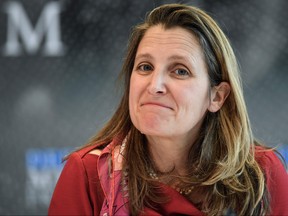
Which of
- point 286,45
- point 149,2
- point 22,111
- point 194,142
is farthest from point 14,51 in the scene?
point 286,45

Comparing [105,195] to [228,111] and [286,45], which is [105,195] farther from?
[286,45]

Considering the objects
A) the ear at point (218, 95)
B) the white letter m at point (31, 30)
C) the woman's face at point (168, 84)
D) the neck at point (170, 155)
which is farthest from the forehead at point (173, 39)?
the white letter m at point (31, 30)

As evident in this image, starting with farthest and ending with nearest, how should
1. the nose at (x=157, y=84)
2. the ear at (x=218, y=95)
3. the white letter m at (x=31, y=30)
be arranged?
the white letter m at (x=31, y=30) < the ear at (x=218, y=95) < the nose at (x=157, y=84)

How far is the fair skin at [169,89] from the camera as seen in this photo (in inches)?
51.8

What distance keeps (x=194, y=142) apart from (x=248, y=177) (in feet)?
0.59

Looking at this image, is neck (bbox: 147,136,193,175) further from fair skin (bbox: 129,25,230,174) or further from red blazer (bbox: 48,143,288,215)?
red blazer (bbox: 48,143,288,215)

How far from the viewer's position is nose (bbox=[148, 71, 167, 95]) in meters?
1.30

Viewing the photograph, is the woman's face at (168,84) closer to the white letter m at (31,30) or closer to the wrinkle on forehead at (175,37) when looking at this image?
the wrinkle on forehead at (175,37)

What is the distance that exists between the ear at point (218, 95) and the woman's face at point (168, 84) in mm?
36

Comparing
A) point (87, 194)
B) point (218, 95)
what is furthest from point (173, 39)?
point (87, 194)

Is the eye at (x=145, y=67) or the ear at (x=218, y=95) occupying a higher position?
the eye at (x=145, y=67)

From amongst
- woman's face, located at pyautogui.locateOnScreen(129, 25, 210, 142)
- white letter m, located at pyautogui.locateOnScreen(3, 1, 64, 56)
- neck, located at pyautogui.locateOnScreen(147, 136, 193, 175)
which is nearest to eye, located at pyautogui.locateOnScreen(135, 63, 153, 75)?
woman's face, located at pyautogui.locateOnScreen(129, 25, 210, 142)

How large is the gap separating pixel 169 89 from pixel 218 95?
22 cm

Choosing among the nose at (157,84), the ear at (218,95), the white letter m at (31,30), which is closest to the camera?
the nose at (157,84)
